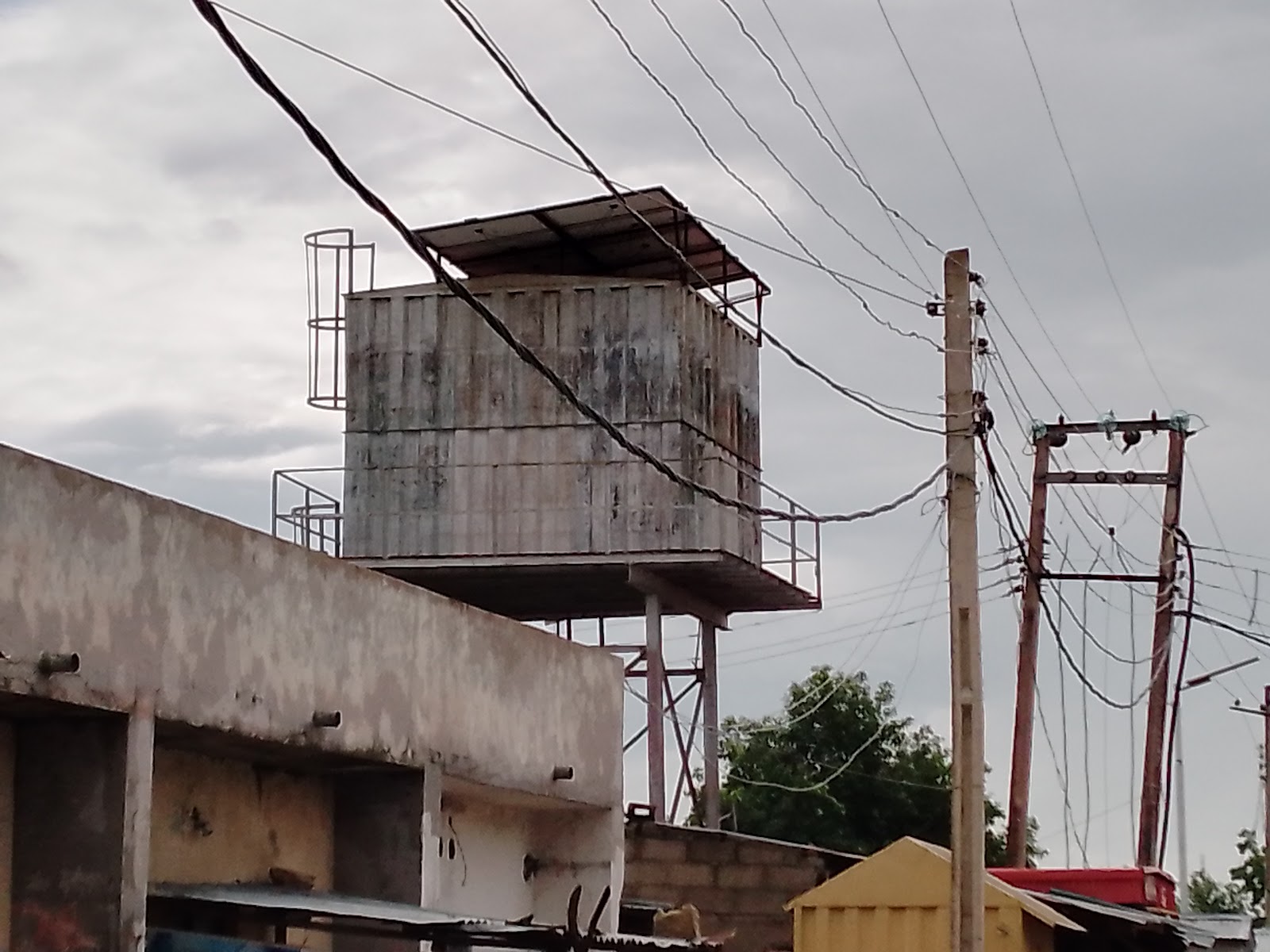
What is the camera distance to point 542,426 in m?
28.8

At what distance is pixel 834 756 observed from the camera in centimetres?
4072

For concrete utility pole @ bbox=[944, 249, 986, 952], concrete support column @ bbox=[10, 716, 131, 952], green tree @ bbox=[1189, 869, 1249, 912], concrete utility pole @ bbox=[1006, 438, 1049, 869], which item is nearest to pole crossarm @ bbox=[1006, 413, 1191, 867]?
concrete utility pole @ bbox=[1006, 438, 1049, 869]

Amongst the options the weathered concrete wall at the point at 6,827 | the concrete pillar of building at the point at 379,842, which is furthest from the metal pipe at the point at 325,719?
the weathered concrete wall at the point at 6,827

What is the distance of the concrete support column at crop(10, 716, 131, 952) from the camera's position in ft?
36.3

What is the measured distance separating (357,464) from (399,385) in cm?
119

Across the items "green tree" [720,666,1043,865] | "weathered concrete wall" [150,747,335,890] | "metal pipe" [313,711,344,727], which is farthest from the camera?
"green tree" [720,666,1043,865]

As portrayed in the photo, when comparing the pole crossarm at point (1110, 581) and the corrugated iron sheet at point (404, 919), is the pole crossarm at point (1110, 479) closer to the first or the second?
the pole crossarm at point (1110, 581)

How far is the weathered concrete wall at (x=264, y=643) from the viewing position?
10.7 m

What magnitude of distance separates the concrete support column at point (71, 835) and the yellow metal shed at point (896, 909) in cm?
1027

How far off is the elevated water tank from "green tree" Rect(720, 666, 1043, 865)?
11632mm

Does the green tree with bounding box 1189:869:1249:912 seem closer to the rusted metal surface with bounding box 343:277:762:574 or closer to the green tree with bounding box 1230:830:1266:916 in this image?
the green tree with bounding box 1230:830:1266:916

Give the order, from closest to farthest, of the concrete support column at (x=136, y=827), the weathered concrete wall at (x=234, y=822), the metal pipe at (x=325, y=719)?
the concrete support column at (x=136, y=827) → the weathered concrete wall at (x=234, y=822) → the metal pipe at (x=325, y=719)

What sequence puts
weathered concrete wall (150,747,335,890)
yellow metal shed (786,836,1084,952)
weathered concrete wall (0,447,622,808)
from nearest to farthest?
weathered concrete wall (0,447,622,808), weathered concrete wall (150,747,335,890), yellow metal shed (786,836,1084,952)

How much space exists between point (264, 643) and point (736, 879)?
1278cm
